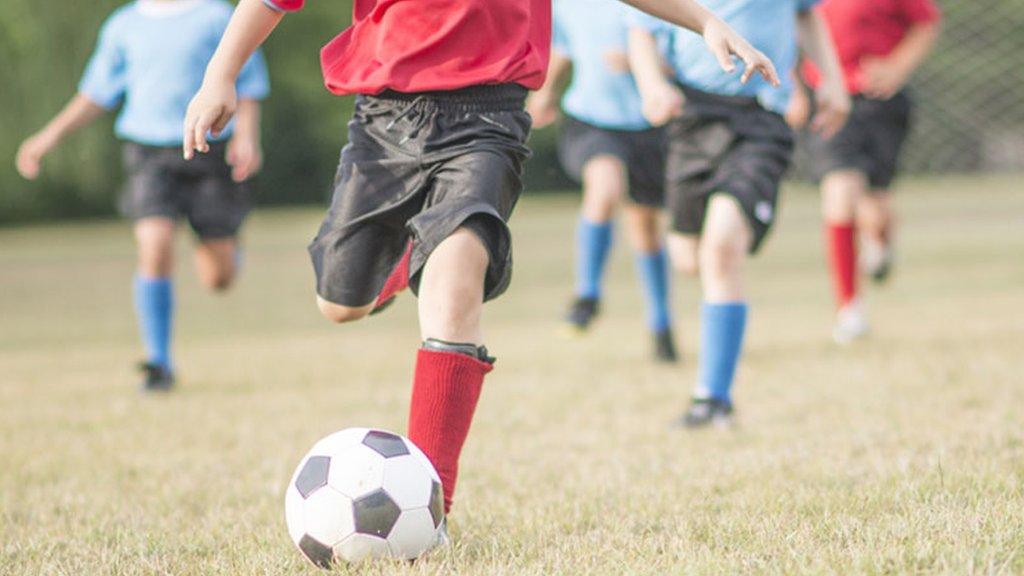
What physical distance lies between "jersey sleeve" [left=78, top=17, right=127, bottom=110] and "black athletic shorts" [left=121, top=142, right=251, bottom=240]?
26 cm

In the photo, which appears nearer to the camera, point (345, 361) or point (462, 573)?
point (462, 573)

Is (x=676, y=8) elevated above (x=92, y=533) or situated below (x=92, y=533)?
above

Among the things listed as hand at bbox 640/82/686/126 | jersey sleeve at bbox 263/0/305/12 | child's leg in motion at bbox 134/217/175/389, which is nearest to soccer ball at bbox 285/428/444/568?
jersey sleeve at bbox 263/0/305/12

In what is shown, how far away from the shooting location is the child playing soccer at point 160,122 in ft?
22.5

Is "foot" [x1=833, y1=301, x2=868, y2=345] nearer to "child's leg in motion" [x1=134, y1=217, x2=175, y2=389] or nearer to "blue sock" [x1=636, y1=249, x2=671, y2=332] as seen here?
"blue sock" [x1=636, y1=249, x2=671, y2=332]

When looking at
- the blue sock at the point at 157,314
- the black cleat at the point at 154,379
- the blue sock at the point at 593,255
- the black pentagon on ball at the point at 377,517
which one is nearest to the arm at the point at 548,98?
the blue sock at the point at 593,255

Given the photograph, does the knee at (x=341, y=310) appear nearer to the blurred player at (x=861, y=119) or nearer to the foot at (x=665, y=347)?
the foot at (x=665, y=347)

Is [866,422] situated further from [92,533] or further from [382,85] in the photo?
[92,533]

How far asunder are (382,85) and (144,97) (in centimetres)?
382

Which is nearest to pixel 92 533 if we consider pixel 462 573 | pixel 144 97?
pixel 462 573

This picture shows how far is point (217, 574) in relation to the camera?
9.48 feet

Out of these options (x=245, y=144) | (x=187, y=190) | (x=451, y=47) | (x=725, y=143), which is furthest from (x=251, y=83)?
(x=451, y=47)

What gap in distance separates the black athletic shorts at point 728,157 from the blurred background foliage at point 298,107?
A: 219 inches

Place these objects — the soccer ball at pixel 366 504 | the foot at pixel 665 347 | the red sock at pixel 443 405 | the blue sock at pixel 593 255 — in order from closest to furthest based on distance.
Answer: the soccer ball at pixel 366 504
the red sock at pixel 443 405
the foot at pixel 665 347
the blue sock at pixel 593 255
